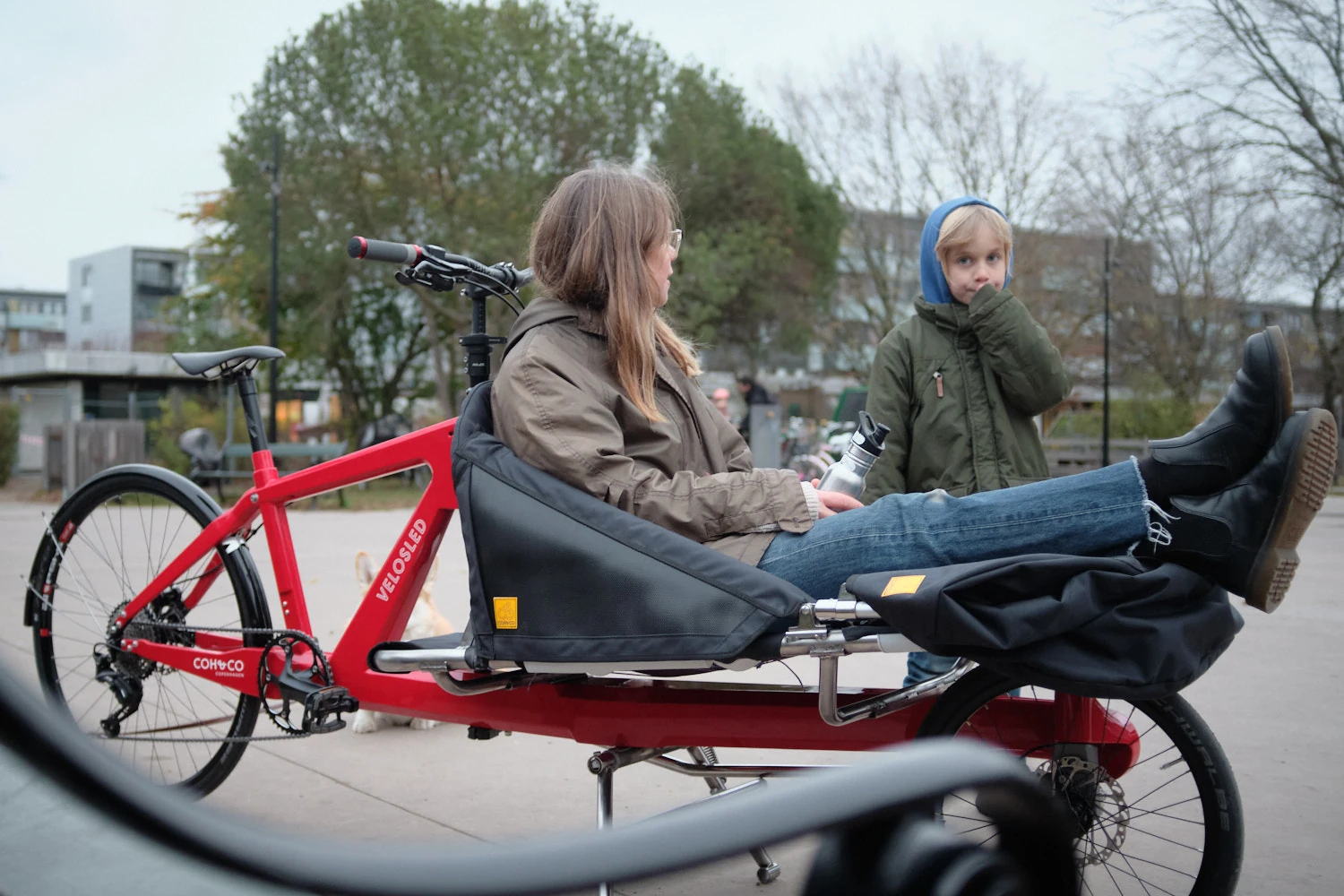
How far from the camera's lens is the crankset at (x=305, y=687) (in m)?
2.76

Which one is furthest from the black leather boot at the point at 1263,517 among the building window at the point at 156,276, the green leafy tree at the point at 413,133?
the building window at the point at 156,276

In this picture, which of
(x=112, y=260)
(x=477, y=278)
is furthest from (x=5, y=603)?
(x=112, y=260)

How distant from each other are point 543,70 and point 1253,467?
2418 cm

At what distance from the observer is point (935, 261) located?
326cm

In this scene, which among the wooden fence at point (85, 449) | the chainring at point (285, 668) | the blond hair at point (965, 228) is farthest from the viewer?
the wooden fence at point (85, 449)

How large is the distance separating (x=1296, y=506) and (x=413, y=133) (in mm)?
23448

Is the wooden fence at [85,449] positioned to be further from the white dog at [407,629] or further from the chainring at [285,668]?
the chainring at [285,668]

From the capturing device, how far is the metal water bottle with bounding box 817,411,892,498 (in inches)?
96.5

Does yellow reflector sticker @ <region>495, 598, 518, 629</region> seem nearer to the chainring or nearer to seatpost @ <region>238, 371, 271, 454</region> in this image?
the chainring

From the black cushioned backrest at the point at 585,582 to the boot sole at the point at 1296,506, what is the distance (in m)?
0.78

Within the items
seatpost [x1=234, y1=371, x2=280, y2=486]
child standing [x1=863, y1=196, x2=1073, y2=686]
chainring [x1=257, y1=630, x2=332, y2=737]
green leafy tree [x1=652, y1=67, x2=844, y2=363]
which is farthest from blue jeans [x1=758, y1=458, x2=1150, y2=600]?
green leafy tree [x1=652, y1=67, x2=844, y2=363]

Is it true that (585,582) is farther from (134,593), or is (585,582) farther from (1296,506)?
(134,593)

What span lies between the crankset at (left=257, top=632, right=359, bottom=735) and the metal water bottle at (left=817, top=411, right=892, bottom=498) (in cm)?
130

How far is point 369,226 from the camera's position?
24.1 metres
